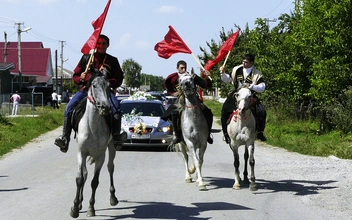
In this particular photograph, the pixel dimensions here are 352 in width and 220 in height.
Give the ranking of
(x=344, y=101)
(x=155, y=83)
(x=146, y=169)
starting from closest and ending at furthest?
(x=146, y=169) → (x=344, y=101) → (x=155, y=83)

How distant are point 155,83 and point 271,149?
578 ft

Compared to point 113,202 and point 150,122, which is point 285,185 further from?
point 150,122

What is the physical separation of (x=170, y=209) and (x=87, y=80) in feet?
7.75

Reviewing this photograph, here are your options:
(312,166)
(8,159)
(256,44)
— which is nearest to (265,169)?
(312,166)

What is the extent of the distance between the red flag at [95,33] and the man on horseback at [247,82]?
301 centimetres

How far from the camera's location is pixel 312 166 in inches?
626

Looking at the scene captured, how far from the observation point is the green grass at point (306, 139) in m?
20.0

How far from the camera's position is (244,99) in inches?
478

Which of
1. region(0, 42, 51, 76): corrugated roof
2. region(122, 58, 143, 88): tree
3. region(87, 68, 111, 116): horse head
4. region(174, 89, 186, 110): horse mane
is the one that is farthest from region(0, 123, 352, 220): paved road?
region(122, 58, 143, 88): tree

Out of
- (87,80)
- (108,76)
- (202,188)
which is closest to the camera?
(87,80)

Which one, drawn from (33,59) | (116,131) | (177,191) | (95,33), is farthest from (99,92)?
(33,59)

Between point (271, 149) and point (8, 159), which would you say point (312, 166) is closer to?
point (271, 149)

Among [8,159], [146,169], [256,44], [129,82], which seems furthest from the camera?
[129,82]

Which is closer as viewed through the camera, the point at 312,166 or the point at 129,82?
the point at 312,166
